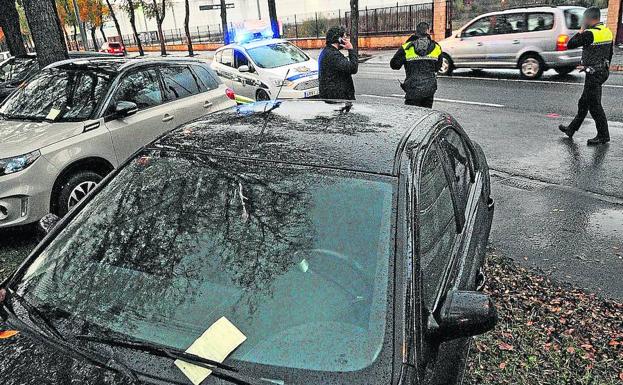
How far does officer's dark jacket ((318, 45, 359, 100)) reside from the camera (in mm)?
6934

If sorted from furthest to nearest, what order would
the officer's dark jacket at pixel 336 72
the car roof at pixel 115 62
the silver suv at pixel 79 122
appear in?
the officer's dark jacket at pixel 336 72
the car roof at pixel 115 62
the silver suv at pixel 79 122

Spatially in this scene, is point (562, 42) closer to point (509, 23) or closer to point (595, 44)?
point (509, 23)

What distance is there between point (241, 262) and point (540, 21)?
14212 mm

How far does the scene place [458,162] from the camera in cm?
312

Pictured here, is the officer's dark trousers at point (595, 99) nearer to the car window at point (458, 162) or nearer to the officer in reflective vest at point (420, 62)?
the officer in reflective vest at point (420, 62)

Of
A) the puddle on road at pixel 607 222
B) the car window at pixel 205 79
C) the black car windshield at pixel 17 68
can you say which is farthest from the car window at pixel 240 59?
the puddle on road at pixel 607 222

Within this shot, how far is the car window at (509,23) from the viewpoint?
1423 cm

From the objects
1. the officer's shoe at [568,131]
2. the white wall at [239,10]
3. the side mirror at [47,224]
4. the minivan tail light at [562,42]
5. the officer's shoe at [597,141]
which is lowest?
the officer's shoe at [597,141]

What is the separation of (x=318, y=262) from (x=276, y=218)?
28cm

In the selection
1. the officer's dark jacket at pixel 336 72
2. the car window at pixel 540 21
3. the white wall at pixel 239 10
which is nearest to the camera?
the officer's dark jacket at pixel 336 72

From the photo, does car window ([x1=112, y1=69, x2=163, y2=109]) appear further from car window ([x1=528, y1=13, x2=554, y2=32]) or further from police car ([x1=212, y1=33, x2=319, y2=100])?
car window ([x1=528, y1=13, x2=554, y2=32])

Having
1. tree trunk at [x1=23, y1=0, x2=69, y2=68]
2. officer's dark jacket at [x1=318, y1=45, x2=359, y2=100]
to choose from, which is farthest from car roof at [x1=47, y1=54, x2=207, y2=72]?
officer's dark jacket at [x1=318, y1=45, x2=359, y2=100]

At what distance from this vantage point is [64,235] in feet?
7.94

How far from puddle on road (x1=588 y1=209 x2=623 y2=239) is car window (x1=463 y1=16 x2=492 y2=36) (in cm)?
1123
